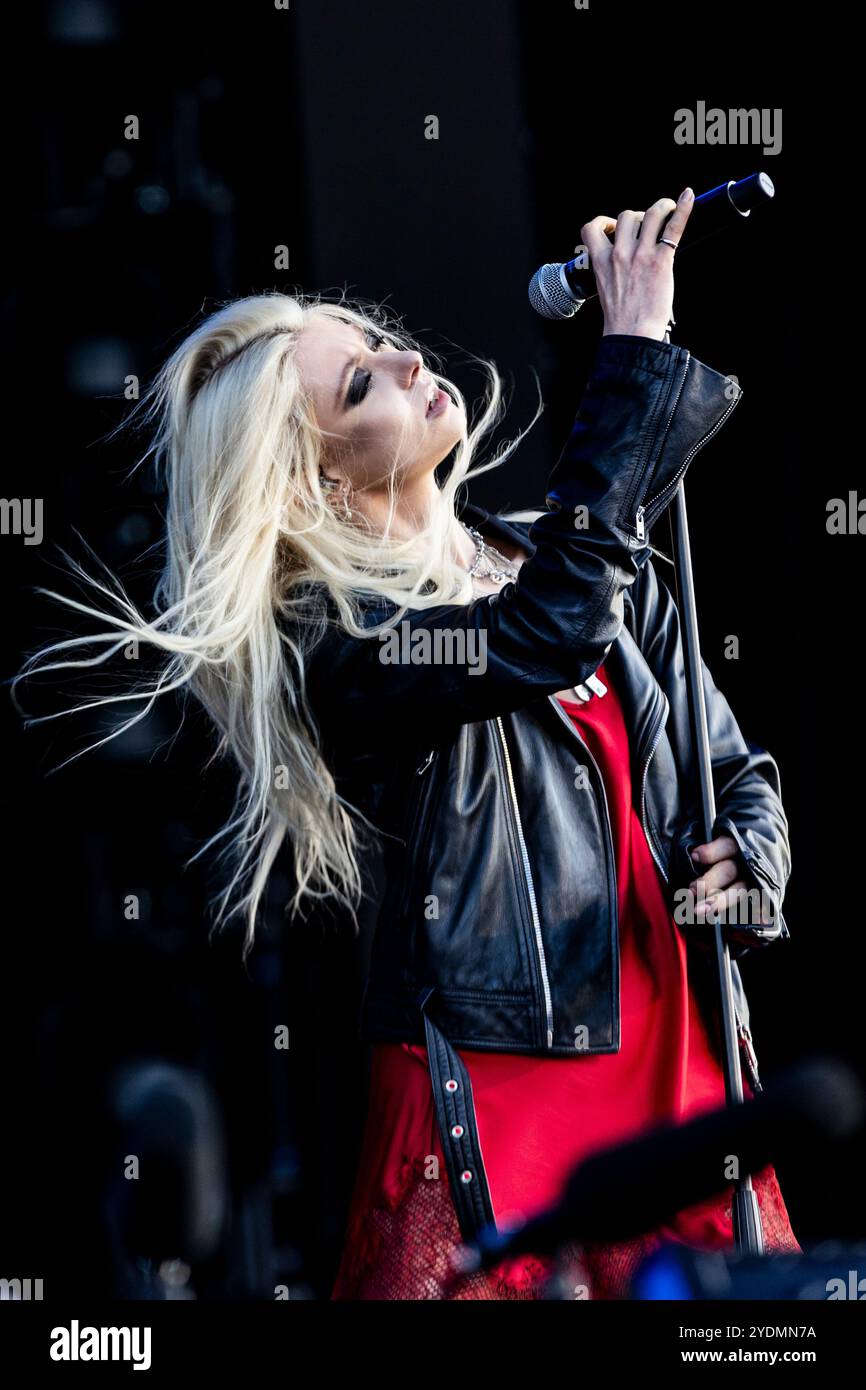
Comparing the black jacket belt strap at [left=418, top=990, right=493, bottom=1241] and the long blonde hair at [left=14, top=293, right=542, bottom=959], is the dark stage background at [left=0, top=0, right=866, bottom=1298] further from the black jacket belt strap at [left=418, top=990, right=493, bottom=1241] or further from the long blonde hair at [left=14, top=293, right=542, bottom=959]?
the black jacket belt strap at [left=418, top=990, right=493, bottom=1241]

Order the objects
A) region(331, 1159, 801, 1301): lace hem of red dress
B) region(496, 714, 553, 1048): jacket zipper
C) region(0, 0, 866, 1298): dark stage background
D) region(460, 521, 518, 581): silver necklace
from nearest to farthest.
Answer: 1. region(331, 1159, 801, 1301): lace hem of red dress
2. region(496, 714, 553, 1048): jacket zipper
3. region(460, 521, 518, 581): silver necklace
4. region(0, 0, 866, 1298): dark stage background

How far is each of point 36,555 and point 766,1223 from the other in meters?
→ 1.63

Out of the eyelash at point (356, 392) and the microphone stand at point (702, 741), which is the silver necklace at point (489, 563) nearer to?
the eyelash at point (356, 392)

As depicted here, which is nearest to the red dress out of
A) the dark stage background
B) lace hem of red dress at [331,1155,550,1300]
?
lace hem of red dress at [331,1155,550,1300]

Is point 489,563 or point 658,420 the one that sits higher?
point 658,420

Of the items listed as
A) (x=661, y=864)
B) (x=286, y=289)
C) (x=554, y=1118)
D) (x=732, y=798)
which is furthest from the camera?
(x=286, y=289)

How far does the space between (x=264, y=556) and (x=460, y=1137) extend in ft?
2.71

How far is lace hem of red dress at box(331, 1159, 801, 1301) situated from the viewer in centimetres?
159

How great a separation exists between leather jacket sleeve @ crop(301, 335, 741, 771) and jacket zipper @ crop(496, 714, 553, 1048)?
0.23ft

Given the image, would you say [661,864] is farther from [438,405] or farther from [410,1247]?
[438,405]

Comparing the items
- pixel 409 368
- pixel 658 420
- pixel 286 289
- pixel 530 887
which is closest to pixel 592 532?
pixel 658 420

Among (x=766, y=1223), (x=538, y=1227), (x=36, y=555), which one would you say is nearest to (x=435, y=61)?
(x=36, y=555)

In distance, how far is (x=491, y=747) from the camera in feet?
6.01

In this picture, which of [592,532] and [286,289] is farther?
[286,289]
